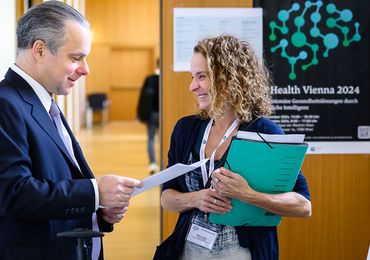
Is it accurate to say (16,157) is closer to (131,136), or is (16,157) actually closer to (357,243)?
(357,243)

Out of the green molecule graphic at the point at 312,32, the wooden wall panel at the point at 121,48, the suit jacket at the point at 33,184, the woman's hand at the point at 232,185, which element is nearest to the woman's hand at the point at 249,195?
the woman's hand at the point at 232,185

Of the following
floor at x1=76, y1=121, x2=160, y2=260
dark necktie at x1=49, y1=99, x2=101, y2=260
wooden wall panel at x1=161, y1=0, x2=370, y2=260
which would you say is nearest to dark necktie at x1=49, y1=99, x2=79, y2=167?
dark necktie at x1=49, y1=99, x2=101, y2=260

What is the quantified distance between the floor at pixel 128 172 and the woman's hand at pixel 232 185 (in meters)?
3.05

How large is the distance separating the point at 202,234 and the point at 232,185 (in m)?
0.27

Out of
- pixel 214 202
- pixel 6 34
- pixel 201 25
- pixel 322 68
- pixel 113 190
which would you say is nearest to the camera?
pixel 113 190

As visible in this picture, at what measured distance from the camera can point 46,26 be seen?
1.77 metres

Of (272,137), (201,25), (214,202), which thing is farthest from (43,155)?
(201,25)

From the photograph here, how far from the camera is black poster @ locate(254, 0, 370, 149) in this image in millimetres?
3949

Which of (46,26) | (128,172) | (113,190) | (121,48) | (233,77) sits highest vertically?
(121,48)

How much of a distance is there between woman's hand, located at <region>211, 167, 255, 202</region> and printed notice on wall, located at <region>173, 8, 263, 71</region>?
2.02 meters

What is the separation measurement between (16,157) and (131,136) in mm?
15021

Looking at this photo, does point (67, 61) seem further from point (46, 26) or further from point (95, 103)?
point (95, 103)

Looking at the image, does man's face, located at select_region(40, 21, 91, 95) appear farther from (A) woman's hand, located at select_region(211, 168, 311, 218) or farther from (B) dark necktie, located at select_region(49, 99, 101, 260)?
(A) woman's hand, located at select_region(211, 168, 311, 218)

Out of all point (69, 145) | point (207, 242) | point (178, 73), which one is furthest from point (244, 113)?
point (178, 73)
